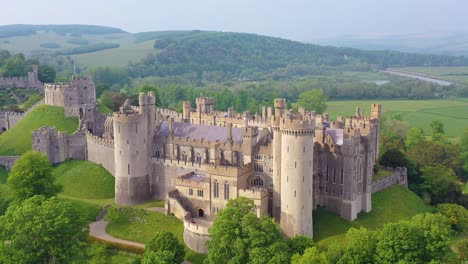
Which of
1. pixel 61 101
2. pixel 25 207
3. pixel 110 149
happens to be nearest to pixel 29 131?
pixel 61 101

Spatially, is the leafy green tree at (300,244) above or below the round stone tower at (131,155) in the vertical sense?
below

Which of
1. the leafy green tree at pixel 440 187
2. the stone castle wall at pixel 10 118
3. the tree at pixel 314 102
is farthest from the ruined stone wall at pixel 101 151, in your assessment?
the tree at pixel 314 102

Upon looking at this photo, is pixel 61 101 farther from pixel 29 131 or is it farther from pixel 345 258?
pixel 345 258

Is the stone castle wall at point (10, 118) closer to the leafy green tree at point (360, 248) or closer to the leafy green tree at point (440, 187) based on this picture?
the leafy green tree at point (440, 187)

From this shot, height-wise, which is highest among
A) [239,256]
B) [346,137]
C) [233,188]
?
[346,137]

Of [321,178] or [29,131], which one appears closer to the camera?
[321,178]

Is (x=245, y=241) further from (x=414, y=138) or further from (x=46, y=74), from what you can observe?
(x=46, y=74)

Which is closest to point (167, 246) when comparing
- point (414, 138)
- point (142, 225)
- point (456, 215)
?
point (142, 225)
